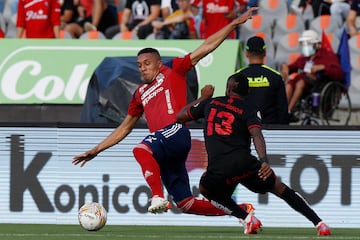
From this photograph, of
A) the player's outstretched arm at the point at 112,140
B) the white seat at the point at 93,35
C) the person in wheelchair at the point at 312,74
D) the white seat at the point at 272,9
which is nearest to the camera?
the player's outstretched arm at the point at 112,140

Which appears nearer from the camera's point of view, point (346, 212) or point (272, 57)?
point (346, 212)

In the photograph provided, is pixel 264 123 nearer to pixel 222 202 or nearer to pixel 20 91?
pixel 222 202

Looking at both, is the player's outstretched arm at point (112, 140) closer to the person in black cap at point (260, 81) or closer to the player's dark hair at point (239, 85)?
the player's dark hair at point (239, 85)

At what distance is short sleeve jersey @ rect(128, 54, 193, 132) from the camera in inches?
477

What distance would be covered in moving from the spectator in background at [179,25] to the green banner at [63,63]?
8.41 ft

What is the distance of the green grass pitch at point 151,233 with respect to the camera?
37.1 ft

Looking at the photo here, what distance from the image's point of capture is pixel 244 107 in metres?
11.6

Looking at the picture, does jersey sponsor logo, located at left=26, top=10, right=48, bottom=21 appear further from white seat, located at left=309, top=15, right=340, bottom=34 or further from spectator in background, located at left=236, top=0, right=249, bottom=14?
white seat, located at left=309, top=15, right=340, bottom=34

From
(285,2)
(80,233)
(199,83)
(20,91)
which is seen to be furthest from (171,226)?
(285,2)

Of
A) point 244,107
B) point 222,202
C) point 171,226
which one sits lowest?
point 171,226

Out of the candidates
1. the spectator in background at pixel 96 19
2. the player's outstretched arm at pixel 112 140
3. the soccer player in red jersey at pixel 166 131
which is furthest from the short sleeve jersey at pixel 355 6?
the player's outstretched arm at pixel 112 140

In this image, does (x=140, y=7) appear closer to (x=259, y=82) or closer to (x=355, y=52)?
(x=355, y=52)

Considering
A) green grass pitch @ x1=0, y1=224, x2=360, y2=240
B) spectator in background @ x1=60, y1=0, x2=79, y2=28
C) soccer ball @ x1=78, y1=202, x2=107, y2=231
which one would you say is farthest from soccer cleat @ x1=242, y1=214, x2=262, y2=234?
spectator in background @ x1=60, y1=0, x2=79, y2=28

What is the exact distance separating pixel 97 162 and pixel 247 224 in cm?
320
